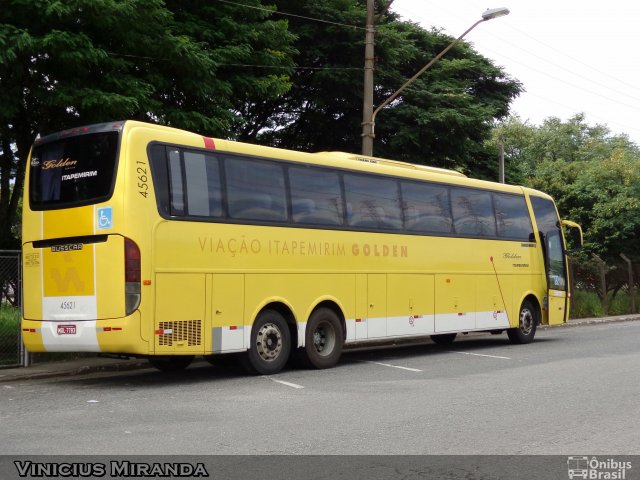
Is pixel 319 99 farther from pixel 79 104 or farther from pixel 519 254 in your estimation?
pixel 79 104

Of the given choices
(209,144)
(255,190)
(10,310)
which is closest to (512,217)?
(255,190)

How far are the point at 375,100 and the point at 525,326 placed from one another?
9.37m

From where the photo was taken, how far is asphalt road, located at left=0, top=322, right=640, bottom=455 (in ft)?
24.7

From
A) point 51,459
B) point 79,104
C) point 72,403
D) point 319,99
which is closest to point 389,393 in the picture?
point 72,403

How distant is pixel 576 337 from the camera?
2089cm

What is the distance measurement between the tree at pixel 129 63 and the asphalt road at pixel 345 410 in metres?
4.52

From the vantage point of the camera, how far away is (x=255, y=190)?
507 inches

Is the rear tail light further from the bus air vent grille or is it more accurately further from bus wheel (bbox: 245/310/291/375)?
bus wheel (bbox: 245/310/291/375)

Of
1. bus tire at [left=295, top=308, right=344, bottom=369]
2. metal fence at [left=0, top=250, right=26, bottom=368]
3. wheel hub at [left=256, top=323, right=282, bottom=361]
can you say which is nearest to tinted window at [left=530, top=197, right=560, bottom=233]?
bus tire at [left=295, top=308, right=344, bottom=369]

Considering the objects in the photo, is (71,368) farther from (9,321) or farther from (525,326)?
(525,326)

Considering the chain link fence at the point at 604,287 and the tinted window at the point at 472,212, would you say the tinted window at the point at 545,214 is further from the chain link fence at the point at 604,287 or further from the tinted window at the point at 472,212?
the chain link fence at the point at 604,287

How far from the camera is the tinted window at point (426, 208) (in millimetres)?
15828

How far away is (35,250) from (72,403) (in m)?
2.94

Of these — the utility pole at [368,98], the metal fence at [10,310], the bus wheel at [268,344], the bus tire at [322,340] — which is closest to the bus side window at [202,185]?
the bus wheel at [268,344]
